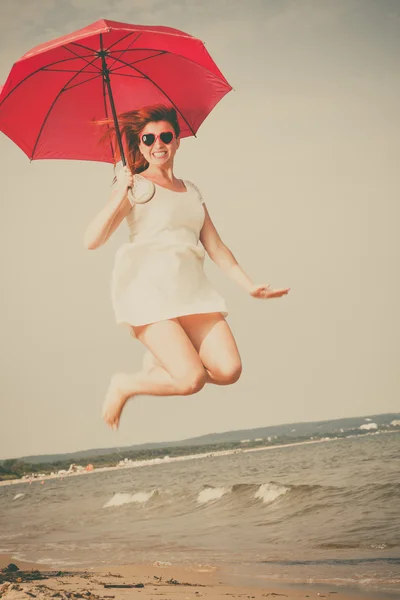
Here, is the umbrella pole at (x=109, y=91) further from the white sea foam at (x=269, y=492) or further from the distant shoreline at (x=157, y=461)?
the distant shoreline at (x=157, y=461)

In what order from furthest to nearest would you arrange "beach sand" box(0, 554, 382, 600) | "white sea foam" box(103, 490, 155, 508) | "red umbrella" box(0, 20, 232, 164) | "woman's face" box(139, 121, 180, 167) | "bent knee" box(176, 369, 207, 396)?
"white sea foam" box(103, 490, 155, 508) → "beach sand" box(0, 554, 382, 600) → "red umbrella" box(0, 20, 232, 164) → "woman's face" box(139, 121, 180, 167) → "bent knee" box(176, 369, 207, 396)

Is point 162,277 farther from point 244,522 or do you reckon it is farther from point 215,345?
point 244,522

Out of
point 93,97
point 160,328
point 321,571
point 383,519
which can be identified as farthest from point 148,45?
point 383,519

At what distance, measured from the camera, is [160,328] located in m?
2.86

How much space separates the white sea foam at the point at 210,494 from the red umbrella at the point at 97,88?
1422 cm

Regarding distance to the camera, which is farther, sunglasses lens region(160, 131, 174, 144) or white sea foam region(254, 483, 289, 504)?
white sea foam region(254, 483, 289, 504)

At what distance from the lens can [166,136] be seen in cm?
310

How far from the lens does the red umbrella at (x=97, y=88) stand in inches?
129

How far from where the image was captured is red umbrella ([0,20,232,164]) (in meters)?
3.28

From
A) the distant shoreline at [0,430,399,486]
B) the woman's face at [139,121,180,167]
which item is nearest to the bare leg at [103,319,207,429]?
the woman's face at [139,121,180,167]

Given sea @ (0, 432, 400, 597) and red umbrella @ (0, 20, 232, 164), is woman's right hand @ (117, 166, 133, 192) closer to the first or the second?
red umbrella @ (0, 20, 232, 164)

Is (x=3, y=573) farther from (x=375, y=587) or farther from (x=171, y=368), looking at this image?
(x=171, y=368)

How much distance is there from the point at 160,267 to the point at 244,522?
1029 centimetres

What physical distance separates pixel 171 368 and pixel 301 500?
11.8m
